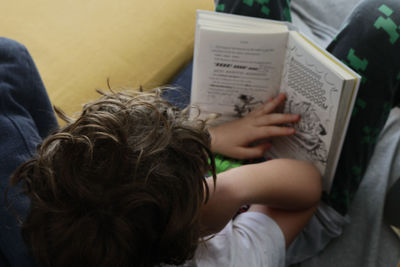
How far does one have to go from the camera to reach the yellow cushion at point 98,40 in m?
0.86

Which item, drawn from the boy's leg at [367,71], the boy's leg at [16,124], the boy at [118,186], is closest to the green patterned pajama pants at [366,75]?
the boy's leg at [367,71]

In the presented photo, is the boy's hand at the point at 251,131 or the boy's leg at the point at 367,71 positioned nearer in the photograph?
the boy's leg at the point at 367,71

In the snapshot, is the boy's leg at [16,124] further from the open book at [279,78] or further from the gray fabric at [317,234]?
the gray fabric at [317,234]

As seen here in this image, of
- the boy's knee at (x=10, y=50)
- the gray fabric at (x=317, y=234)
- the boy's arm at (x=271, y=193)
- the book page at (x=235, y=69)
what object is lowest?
the gray fabric at (x=317, y=234)

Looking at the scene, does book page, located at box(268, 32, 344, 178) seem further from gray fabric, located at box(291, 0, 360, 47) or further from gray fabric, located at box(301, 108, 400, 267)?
gray fabric, located at box(291, 0, 360, 47)

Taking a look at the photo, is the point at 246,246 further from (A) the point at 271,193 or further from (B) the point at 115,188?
(B) the point at 115,188

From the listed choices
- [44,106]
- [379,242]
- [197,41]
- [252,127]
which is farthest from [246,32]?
[379,242]

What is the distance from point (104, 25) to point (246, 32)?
1.40 ft

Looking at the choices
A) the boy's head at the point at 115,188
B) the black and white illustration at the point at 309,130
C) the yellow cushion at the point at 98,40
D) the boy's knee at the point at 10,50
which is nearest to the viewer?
the boy's head at the point at 115,188

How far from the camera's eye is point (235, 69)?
0.72 m

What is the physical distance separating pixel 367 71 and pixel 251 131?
0.77ft

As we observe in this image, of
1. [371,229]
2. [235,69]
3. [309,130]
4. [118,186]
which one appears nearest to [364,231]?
[371,229]

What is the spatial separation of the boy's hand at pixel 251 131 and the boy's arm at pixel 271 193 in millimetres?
85

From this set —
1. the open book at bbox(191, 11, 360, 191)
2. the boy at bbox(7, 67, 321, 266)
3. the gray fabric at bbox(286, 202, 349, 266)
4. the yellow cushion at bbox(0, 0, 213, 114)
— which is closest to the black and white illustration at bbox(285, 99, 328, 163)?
the open book at bbox(191, 11, 360, 191)
